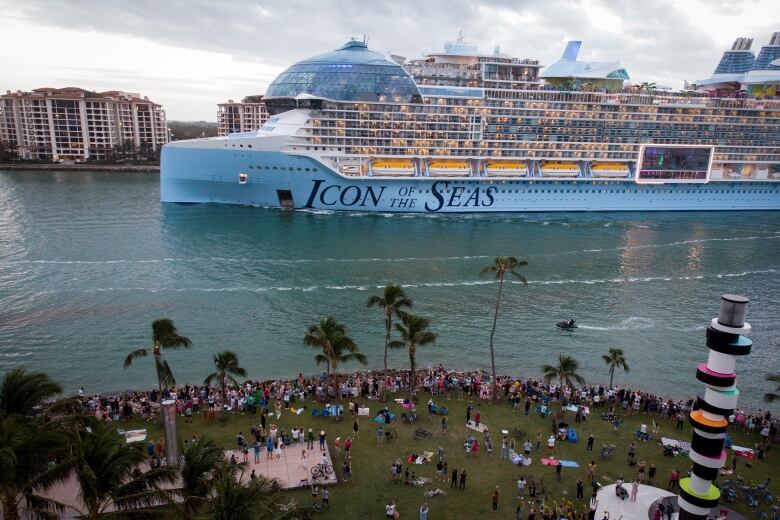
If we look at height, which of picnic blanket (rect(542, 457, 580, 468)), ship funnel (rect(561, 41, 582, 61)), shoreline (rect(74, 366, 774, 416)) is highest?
ship funnel (rect(561, 41, 582, 61))

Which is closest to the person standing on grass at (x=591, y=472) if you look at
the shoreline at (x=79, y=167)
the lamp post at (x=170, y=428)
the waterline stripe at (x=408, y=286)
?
the lamp post at (x=170, y=428)

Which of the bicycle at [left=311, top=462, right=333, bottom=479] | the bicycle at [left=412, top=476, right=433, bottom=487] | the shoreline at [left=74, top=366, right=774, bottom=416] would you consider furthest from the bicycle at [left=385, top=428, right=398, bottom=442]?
the shoreline at [left=74, top=366, right=774, bottom=416]

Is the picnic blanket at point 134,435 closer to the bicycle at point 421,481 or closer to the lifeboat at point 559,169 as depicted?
the bicycle at point 421,481

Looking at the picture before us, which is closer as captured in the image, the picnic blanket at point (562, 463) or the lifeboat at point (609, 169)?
the picnic blanket at point (562, 463)

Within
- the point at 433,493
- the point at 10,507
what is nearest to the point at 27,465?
the point at 10,507

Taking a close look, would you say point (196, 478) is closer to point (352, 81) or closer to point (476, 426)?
point (476, 426)

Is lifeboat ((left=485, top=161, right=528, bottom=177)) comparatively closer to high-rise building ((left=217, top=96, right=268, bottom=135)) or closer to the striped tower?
the striped tower
